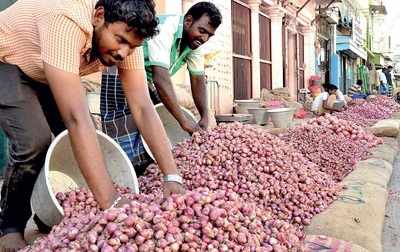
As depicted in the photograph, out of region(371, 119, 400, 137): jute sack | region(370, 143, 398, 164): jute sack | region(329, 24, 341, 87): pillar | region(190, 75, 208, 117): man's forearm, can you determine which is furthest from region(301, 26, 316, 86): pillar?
region(190, 75, 208, 117): man's forearm

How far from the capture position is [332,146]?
181 inches

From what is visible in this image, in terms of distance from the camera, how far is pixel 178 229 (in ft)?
5.68

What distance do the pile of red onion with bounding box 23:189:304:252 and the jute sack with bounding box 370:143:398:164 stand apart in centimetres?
344

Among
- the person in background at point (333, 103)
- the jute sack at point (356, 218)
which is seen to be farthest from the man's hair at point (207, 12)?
the person in background at point (333, 103)

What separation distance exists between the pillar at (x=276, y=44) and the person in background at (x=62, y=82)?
33.7 feet

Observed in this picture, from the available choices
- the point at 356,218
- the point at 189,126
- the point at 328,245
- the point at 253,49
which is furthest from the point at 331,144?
the point at 253,49

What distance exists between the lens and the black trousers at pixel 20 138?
2.37 m

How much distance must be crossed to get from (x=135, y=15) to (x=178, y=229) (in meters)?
0.76

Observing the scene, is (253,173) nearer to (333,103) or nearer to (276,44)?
(333,103)

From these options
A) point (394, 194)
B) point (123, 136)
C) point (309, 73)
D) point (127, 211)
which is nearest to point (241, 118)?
point (394, 194)

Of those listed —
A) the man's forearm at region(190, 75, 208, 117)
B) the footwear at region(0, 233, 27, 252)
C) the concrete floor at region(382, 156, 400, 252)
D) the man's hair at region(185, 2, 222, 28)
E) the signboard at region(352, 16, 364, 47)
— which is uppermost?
the signboard at region(352, 16, 364, 47)

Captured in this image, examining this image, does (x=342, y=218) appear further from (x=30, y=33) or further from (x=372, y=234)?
(x=30, y=33)

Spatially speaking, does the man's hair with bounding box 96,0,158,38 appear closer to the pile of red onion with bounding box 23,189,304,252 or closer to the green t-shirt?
the pile of red onion with bounding box 23,189,304,252

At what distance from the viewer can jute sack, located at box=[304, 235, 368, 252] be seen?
2.25 m
